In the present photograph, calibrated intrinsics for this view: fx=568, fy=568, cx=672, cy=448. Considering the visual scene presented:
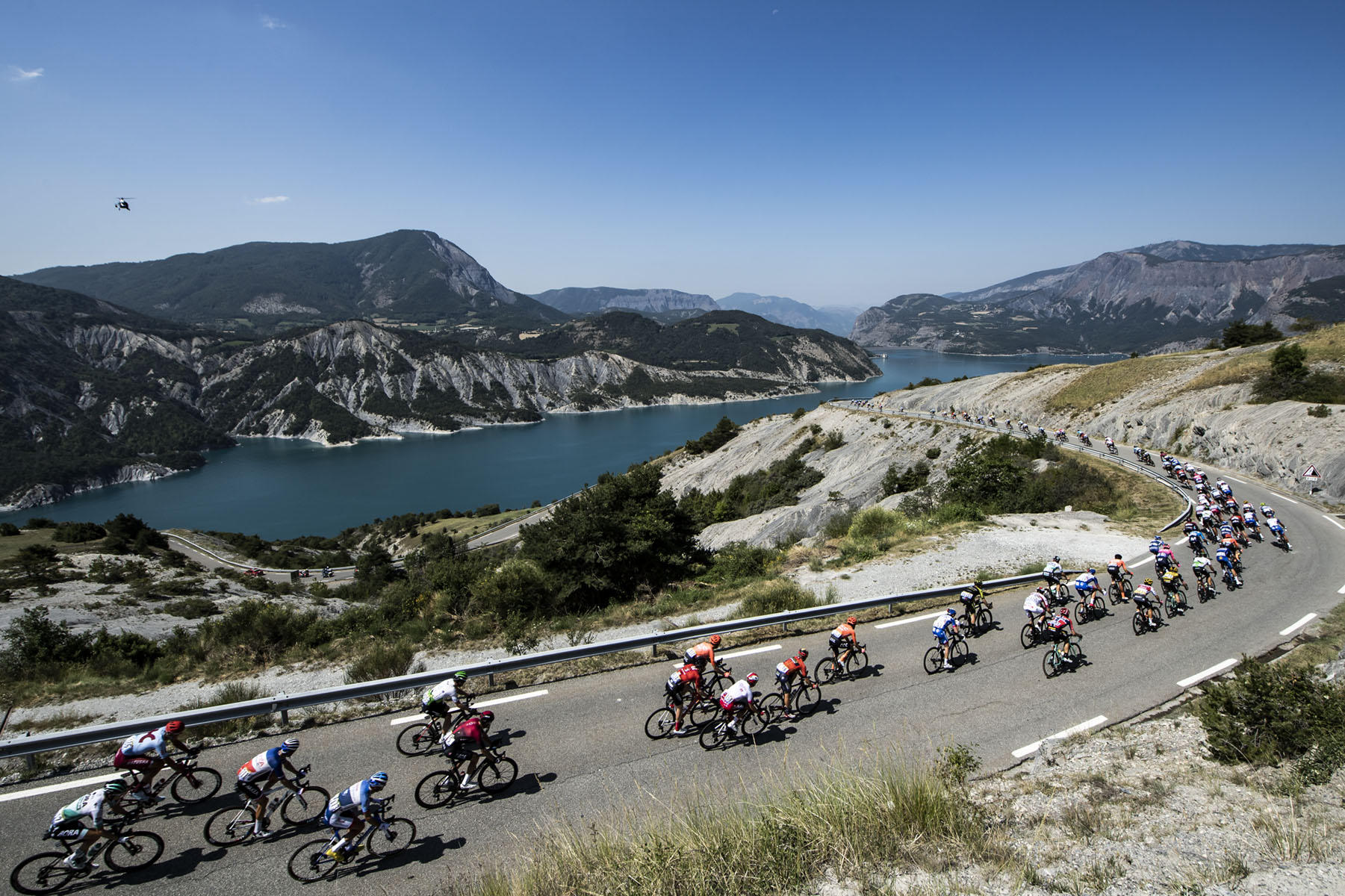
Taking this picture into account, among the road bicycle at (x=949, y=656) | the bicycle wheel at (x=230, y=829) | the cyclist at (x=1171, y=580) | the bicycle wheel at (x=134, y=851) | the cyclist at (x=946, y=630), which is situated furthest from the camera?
the cyclist at (x=1171, y=580)

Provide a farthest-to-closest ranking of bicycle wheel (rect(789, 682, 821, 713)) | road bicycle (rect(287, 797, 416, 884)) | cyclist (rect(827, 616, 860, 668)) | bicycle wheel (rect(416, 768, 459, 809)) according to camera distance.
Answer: cyclist (rect(827, 616, 860, 668)) → bicycle wheel (rect(789, 682, 821, 713)) → bicycle wheel (rect(416, 768, 459, 809)) → road bicycle (rect(287, 797, 416, 884))

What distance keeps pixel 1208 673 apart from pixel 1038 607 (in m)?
2.93

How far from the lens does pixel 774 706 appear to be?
898 centimetres

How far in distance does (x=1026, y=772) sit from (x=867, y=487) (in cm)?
3637

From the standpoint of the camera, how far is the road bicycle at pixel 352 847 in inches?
221

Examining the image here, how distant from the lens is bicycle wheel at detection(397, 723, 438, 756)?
7.79 metres

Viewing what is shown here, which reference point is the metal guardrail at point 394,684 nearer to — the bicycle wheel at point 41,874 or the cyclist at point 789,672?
the bicycle wheel at point 41,874

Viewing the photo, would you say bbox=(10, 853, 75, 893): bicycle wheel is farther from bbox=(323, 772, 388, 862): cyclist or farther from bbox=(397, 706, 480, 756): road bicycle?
bbox=(397, 706, 480, 756): road bicycle

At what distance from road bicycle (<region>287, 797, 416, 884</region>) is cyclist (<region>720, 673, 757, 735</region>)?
3.98 meters

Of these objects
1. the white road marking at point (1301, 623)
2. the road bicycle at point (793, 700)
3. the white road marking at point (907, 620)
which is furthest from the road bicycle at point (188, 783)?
the white road marking at point (1301, 623)

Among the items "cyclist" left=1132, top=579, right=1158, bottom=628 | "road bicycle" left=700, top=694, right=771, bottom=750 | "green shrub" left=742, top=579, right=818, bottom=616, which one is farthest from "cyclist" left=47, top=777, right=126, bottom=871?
"cyclist" left=1132, top=579, right=1158, bottom=628

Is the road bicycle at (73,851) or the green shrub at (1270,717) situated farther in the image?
the green shrub at (1270,717)

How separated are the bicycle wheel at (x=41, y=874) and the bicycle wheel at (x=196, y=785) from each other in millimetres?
1159

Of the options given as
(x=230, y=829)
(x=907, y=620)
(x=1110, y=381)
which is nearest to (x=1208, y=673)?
(x=907, y=620)
